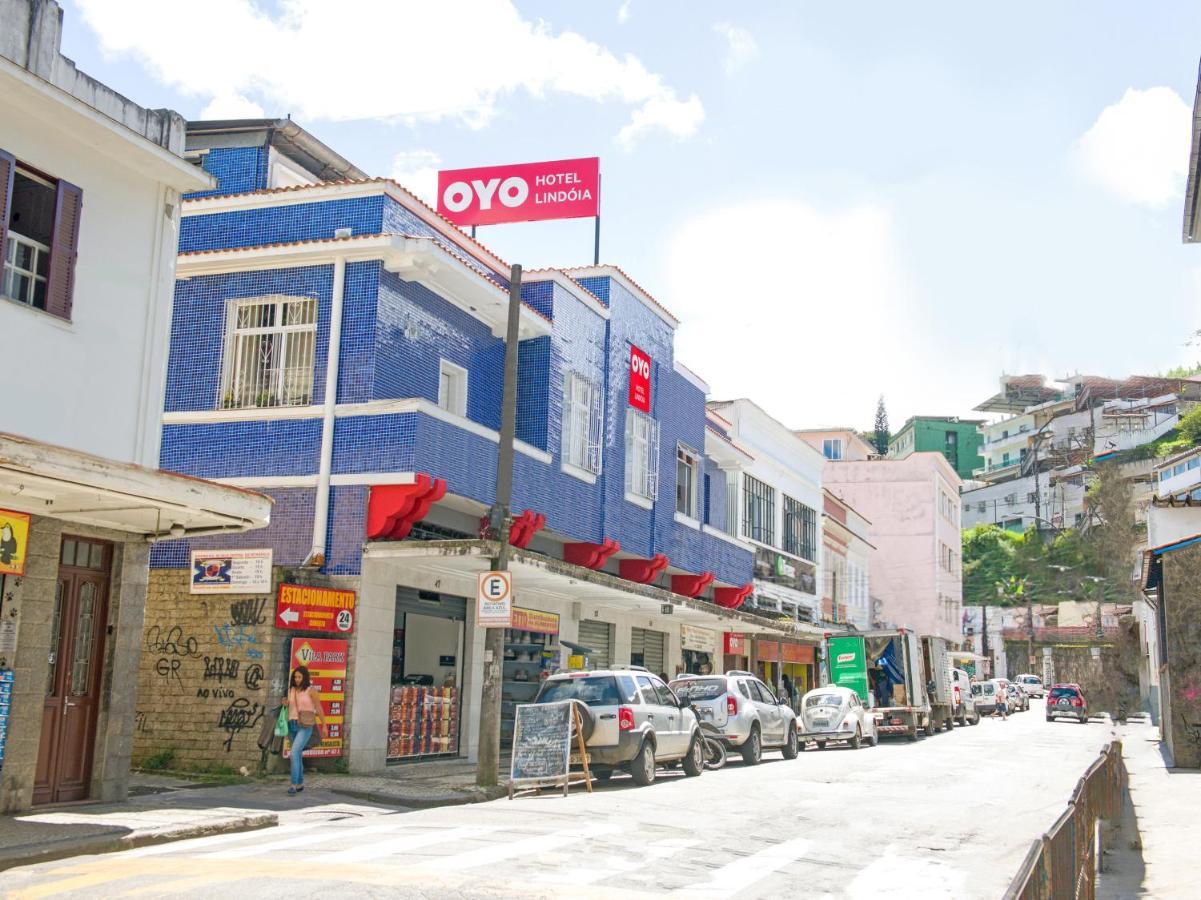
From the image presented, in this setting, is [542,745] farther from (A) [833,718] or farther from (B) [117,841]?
(A) [833,718]

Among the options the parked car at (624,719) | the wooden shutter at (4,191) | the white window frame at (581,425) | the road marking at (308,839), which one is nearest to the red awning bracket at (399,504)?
the parked car at (624,719)

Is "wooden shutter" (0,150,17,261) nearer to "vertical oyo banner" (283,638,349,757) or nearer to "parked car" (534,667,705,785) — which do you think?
"vertical oyo banner" (283,638,349,757)

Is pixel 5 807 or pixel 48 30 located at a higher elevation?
pixel 48 30

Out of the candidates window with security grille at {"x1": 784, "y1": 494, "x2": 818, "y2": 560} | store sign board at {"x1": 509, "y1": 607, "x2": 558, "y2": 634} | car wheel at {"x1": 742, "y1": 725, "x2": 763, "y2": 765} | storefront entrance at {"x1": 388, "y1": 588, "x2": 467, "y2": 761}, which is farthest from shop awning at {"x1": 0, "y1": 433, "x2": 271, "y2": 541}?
window with security grille at {"x1": 784, "y1": 494, "x2": 818, "y2": 560}

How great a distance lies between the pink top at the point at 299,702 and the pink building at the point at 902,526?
55.0 m

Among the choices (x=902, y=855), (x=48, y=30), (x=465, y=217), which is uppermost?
(x=465, y=217)

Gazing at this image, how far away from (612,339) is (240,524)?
13209 mm

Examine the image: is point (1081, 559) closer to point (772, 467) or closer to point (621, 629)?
point (772, 467)

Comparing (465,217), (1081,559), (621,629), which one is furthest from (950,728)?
(1081,559)

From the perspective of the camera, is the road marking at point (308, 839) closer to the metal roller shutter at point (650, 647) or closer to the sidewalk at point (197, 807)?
the sidewalk at point (197, 807)

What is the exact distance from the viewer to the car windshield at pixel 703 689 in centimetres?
2364

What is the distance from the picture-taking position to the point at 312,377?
2008 cm

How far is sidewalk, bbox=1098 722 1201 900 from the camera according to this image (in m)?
11.7

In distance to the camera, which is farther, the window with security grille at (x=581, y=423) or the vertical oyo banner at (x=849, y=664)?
the vertical oyo banner at (x=849, y=664)
